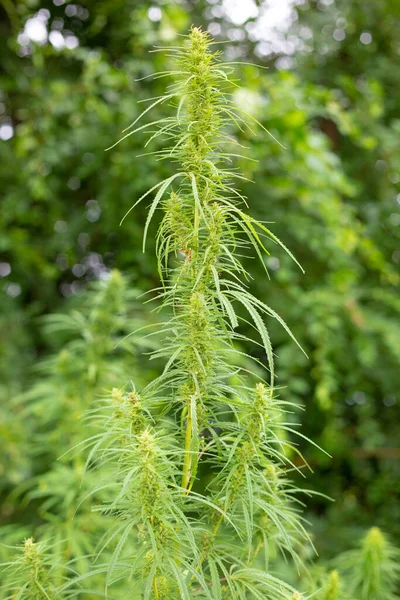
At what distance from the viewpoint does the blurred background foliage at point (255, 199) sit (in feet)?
5.58

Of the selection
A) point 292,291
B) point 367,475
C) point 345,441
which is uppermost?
point 292,291

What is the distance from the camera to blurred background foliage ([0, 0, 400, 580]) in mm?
1701

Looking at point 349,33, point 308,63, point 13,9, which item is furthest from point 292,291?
point 13,9

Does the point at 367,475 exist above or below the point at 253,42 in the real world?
below

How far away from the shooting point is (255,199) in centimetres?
180

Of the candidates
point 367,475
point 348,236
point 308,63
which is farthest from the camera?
point 367,475

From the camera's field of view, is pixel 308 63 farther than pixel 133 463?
Yes

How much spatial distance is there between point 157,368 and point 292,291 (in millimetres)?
426

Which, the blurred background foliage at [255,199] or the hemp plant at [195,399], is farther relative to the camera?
the blurred background foliage at [255,199]

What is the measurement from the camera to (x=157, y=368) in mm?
1688

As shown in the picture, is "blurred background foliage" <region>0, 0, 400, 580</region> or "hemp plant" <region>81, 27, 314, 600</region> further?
"blurred background foliage" <region>0, 0, 400, 580</region>

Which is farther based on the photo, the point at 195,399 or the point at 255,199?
the point at 255,199

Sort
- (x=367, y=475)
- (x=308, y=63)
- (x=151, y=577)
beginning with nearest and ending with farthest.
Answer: (x=151, y=577)
(x=308, y=63)
(x=367, y=475)

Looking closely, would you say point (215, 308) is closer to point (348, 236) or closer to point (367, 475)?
point (348, 236)
